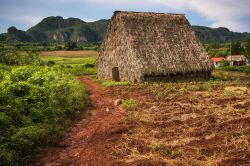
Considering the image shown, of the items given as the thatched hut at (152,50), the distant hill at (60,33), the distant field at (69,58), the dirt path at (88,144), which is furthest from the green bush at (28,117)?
the distant hill at (60,33)

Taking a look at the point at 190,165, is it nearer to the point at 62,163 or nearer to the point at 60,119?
the point at 62,163

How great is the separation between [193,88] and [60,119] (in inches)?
387

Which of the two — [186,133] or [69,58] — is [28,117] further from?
[69,58]

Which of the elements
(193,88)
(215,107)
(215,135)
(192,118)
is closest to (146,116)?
(192,118)

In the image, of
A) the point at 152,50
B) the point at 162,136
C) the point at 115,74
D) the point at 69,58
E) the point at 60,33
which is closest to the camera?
the point at 162,136

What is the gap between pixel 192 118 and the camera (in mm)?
10172

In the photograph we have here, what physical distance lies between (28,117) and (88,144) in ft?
5.81

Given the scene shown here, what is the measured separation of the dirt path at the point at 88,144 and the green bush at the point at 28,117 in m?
0.37

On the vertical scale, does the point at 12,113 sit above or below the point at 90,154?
above

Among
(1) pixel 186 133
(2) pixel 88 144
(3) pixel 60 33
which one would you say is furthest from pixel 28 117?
(3) pixel 60 33

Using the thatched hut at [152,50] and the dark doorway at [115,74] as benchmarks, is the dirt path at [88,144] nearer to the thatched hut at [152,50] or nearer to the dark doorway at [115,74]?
the thatched hut at [152,50]

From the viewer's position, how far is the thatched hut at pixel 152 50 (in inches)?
882

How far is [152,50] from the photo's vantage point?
23203mm

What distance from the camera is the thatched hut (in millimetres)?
22406
